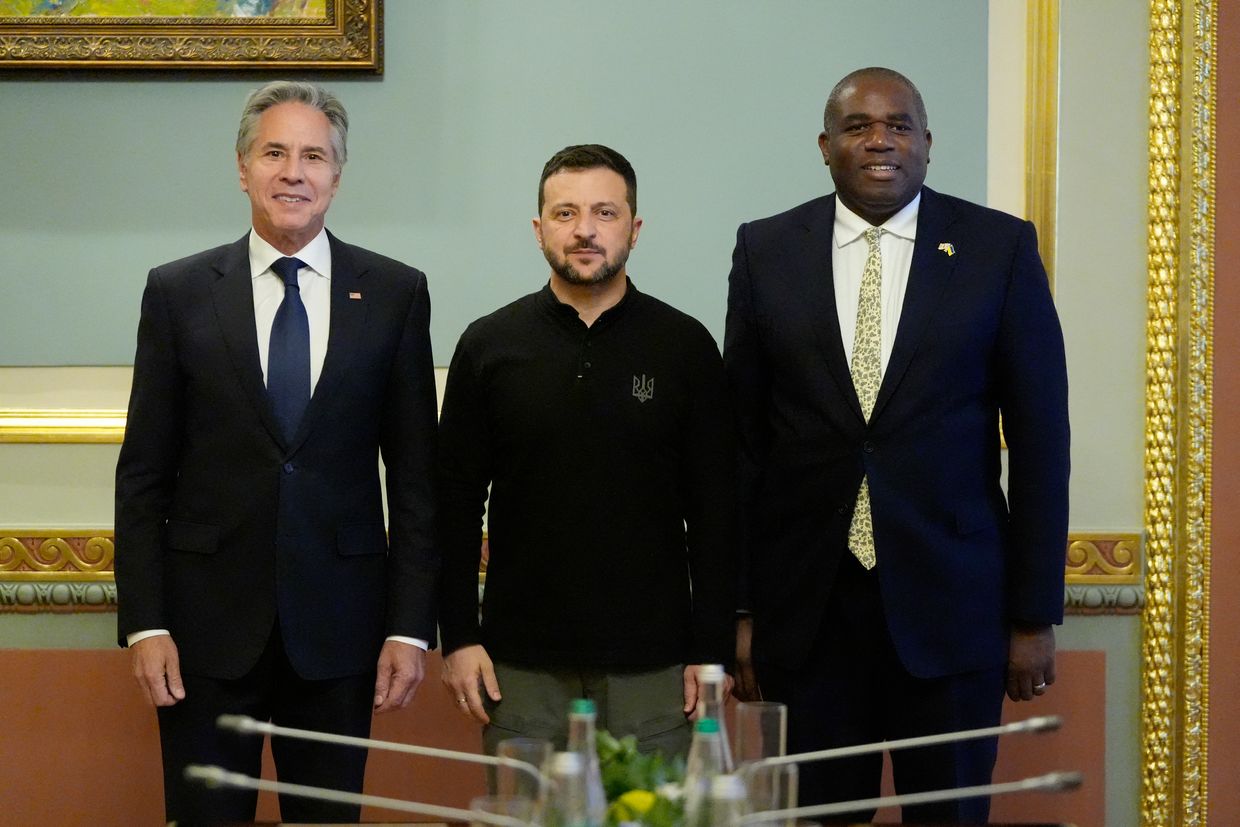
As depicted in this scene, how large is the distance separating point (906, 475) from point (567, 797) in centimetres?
95

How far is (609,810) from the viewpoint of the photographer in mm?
1245

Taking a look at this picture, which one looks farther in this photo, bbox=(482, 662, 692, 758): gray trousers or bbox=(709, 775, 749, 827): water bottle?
bbox=(482, 662, 692, 758): gray trousers

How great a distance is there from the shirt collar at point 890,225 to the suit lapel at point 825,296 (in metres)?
0.02

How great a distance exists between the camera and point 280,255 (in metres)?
2.10

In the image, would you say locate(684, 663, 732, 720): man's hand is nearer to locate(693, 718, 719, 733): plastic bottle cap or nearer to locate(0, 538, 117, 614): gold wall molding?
locate(693, 718, 719, 733): plastic bottle cap

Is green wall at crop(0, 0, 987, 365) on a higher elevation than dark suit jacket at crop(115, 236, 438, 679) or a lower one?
higher

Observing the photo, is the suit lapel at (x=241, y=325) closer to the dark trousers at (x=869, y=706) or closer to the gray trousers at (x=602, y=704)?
the gray trousers at (x=602, y=704)

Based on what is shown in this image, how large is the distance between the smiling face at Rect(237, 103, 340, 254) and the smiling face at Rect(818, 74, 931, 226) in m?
0.79

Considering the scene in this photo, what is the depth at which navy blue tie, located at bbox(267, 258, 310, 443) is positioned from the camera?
6.66 ft

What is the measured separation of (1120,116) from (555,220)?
4.15 ft

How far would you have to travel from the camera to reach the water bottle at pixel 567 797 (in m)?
1.22

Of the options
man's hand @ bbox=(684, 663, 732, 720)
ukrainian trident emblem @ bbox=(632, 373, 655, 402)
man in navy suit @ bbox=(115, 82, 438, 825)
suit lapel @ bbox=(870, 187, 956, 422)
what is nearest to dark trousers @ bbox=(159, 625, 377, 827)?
man in navy suit @ bbox=(115, 82, 438, 825)

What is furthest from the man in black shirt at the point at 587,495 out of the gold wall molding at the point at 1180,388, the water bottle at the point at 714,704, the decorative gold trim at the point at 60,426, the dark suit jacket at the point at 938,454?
the gold wall molding at the point at 1180,388

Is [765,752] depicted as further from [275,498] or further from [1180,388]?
[1180,388]
